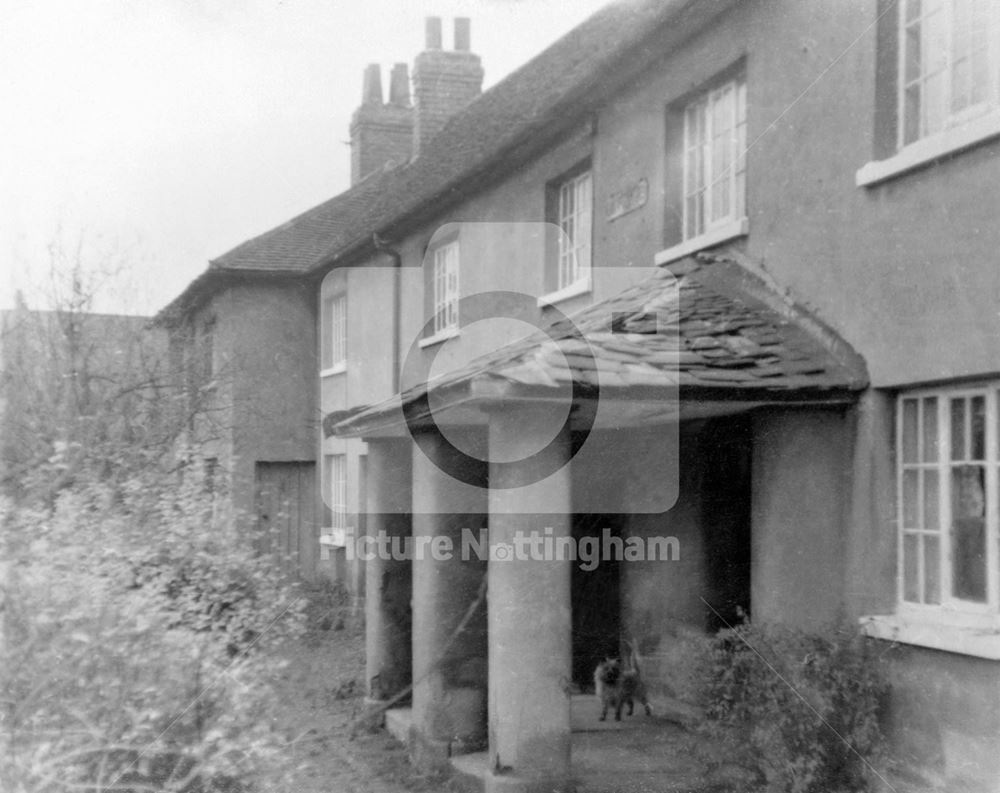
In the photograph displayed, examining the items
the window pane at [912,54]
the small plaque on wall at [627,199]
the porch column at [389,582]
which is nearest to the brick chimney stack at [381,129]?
the small plaque on wall at [627,199]

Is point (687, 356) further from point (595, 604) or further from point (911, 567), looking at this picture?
point (595, 604)

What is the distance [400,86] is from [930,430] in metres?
18.3

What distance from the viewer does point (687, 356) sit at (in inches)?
269

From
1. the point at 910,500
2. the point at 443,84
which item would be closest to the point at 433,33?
the point at 443,84

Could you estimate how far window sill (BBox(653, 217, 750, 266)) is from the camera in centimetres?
826

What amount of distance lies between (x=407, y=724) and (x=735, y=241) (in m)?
5.19

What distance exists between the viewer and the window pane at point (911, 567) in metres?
6.47

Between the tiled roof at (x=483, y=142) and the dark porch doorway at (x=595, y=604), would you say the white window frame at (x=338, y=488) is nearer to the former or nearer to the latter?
the tiled roof at (x=483, y=142)

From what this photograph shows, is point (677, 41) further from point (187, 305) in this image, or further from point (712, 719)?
point (187, 305)

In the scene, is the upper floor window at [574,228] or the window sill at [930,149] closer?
the window sill at [930,149]

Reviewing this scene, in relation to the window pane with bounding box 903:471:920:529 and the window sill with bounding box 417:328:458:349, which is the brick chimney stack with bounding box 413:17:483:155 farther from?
the window pane with bounding box 903:471:920:529

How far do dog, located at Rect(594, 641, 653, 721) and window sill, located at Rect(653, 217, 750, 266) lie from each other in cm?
366

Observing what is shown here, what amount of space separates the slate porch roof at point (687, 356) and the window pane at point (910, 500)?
629 millimetres

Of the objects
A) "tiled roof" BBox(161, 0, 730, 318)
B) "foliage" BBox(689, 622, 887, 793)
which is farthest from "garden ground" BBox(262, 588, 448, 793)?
"tiled roof" BBox(161, 0, 730, 318)
